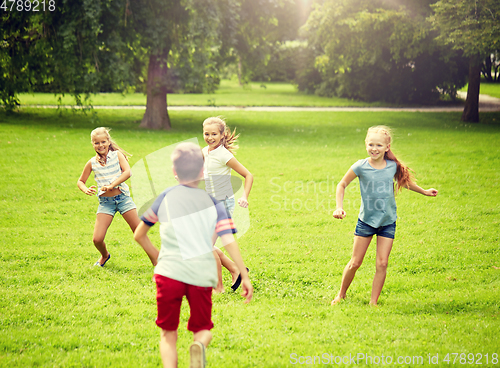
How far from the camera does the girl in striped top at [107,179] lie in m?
5.43

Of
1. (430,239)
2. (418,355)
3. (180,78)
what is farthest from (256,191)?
(180,78)

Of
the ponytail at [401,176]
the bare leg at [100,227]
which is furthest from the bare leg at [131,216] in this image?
the ponytail at [401,176]

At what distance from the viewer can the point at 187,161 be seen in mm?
2963

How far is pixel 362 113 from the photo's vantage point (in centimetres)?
2762

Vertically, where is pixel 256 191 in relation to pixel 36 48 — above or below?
below

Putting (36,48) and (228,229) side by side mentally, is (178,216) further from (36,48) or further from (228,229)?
(36,48)

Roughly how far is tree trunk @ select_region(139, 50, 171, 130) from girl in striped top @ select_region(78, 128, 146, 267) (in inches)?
557

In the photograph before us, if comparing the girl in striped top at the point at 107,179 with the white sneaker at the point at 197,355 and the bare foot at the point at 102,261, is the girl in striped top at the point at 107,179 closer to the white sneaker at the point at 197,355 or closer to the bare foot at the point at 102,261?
the bare foot at the point at 102,261

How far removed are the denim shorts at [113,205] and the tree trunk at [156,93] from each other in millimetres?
14248

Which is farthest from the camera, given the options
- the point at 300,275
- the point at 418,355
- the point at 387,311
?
the point at 300,275

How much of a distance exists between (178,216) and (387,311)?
9.05 feet

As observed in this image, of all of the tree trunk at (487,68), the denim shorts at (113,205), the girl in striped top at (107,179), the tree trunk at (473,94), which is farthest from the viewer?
the tree trunk at (487,68)
